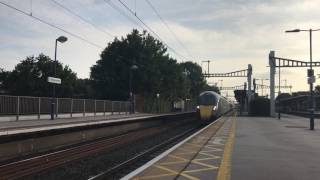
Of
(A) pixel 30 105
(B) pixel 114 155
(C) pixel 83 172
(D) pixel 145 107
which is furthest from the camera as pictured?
(D) pixel 145 107

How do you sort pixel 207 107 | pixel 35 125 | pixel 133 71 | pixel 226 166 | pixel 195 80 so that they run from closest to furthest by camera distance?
pixel 226 166 < pixel 35 125 < pixel 207 107 < pixel 133 71 < pixel 195 80

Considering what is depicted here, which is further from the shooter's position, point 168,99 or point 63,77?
point 168,99

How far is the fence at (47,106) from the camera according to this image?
3478 centimetres

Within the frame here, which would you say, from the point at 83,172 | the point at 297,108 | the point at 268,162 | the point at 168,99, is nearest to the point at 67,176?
the point at 83,172

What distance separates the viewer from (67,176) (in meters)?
14.1

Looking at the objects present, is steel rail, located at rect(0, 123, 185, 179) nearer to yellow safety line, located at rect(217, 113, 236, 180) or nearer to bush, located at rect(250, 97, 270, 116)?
yellow safety line, located at rect(217, 113, 236, 180)

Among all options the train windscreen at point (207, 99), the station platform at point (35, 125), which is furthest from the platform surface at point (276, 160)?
the train windscreen at point (207, 99)

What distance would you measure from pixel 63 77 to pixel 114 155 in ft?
203

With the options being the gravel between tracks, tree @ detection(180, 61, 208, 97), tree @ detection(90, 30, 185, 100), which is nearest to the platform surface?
the gravel between tracks

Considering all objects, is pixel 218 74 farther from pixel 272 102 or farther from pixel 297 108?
pixel 272 102

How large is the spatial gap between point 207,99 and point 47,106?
15726mm

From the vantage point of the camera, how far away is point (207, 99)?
50656mm

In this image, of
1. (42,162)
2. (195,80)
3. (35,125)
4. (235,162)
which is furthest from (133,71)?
(195,80)

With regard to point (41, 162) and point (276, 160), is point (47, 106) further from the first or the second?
point (276, 160)
